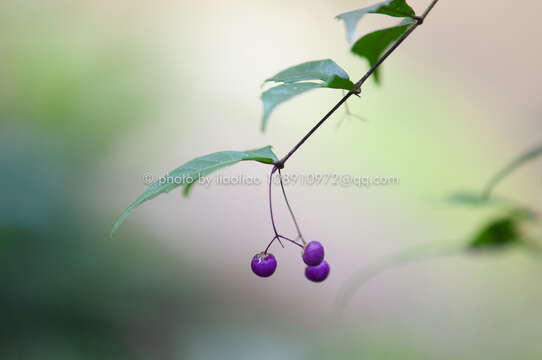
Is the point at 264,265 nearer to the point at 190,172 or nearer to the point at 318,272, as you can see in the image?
the point at 318,272

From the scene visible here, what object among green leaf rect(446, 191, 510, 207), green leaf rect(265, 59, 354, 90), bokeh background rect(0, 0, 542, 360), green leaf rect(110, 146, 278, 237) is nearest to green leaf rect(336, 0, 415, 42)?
green leaf rect(265, 59, 354, 90)

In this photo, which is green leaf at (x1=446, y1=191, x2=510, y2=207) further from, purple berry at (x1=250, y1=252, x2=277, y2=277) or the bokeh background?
the bokeh background

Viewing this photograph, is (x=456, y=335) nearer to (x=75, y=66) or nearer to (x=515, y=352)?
(x=515, y=352)

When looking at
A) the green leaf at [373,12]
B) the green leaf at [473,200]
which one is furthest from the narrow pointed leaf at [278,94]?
the green leaf at [473,200]

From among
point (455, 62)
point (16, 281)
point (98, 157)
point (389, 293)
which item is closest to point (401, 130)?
point (455, 62)

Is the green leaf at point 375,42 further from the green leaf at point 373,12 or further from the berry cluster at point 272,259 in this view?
the berry cluster at point 272,259

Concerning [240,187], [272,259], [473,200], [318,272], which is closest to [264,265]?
[272,259]
